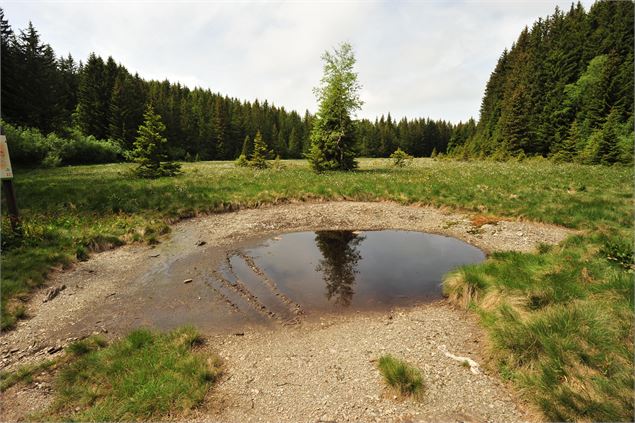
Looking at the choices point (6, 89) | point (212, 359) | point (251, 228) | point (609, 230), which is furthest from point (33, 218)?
point (6, 89)

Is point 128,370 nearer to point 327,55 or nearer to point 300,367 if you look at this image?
point 300,367

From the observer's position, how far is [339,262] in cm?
1101

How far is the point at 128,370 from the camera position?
523 cm

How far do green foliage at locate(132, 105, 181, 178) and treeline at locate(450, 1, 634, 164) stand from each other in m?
49.2

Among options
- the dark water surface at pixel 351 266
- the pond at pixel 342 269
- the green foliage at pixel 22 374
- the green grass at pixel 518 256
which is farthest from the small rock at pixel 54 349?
the dark water surface at pixel 351 266

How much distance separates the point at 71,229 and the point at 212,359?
10.5 meters

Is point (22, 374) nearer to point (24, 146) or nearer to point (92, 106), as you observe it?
point (24, 146)

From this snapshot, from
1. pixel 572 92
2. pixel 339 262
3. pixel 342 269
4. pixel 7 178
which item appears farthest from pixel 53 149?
pixel 572 92

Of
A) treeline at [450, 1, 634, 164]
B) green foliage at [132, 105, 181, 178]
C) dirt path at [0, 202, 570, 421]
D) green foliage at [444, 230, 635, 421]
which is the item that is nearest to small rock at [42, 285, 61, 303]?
dirt path at [0, 202, 570, 421]

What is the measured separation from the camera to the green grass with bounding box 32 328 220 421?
14.7 feet

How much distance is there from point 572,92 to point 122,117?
80.0 metres

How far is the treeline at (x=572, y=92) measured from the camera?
41906 mm

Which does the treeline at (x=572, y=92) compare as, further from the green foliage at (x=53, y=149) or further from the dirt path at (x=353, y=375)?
the green foliage at (x=53, y=149)

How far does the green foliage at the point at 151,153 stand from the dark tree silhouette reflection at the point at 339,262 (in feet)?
66.8
